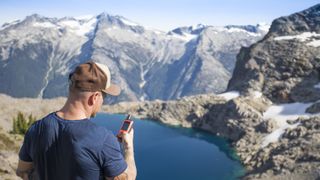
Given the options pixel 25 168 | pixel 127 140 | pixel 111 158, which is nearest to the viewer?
pixel 111 158

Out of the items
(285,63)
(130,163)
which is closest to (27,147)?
(130,163)

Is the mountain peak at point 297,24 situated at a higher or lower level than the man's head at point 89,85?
higher

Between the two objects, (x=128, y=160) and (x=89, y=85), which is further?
(x=128, y=160)

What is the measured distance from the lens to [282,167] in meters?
77.4

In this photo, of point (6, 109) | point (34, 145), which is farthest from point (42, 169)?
point (6, 109)

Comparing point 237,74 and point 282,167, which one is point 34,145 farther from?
point 237,74

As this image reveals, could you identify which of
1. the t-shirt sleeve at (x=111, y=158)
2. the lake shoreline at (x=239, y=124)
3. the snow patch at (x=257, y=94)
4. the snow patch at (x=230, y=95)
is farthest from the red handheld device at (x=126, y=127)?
the snow patch at (x=230, y=95)

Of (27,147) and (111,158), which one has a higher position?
(111,158)

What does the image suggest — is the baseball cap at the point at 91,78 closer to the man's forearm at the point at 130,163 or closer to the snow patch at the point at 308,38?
the man's forearm at the point at 130,163

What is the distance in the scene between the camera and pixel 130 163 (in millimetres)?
7000

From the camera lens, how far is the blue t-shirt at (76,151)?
21.6 ft

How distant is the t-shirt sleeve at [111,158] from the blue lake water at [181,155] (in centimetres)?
7259

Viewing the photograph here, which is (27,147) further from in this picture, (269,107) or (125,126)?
(269,107)

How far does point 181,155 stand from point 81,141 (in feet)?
309
